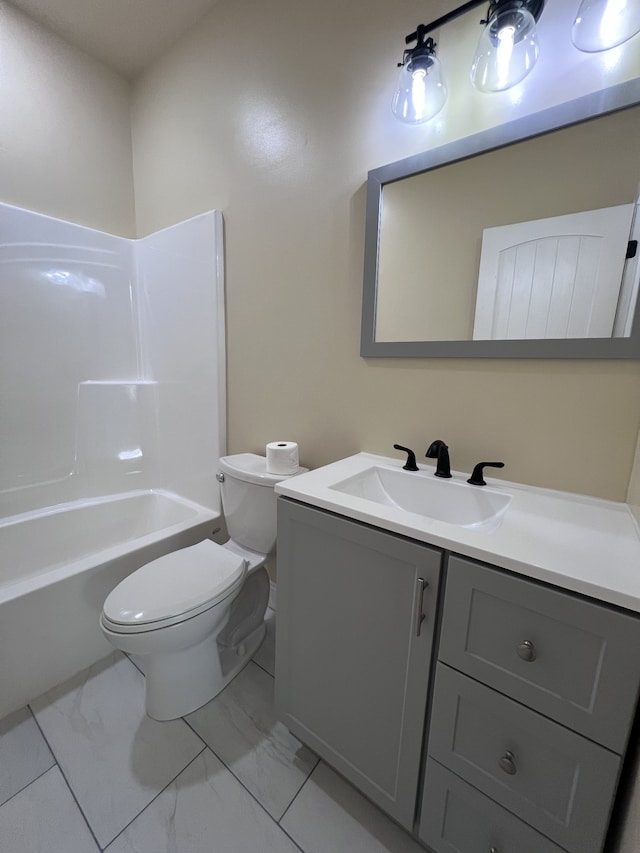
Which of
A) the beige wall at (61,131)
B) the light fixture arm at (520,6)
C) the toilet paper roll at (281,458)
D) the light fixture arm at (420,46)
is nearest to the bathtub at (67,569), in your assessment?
the toilet paper roll at (281,458)

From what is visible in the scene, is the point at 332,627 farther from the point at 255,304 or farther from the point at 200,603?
the point at 255,304

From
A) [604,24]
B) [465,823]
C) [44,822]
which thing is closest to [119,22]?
[604,24]

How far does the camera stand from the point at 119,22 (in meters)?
1.61

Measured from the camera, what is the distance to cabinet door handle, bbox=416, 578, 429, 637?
0.73 meters

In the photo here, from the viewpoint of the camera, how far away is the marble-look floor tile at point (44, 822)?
0.88 metres

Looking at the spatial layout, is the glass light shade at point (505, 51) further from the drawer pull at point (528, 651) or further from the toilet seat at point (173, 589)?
the toilet seat at point (173, 589)

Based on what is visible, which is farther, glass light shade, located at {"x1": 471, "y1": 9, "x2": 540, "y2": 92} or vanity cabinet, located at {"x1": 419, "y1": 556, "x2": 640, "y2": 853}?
glass light shade, located at {"x1": 471, "y1": 9, "x2": 540, "y2": 92}

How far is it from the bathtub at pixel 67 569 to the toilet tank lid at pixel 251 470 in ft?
1.56

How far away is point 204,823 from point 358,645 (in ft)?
2.19

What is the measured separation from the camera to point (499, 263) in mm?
1023

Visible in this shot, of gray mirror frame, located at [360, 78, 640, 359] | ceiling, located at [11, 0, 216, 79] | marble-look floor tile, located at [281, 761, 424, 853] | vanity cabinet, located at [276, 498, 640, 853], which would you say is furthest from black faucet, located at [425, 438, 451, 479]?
ceiling, located at [11, 0, 216, 79]

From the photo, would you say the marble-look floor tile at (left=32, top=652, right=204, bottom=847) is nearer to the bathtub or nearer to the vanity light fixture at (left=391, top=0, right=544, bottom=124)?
the bathtub

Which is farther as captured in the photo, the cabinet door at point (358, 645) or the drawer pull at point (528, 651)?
the cabinet door at point (358, 645)

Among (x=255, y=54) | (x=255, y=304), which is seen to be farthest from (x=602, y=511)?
(x=255, y=54)
